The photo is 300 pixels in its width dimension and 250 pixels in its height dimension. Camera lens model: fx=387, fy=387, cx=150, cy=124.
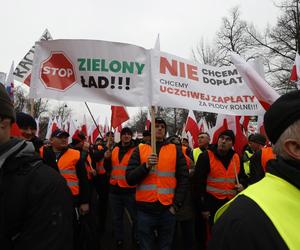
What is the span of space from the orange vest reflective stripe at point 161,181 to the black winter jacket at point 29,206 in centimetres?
298

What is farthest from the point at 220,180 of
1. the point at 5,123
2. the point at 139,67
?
the point at 5,123

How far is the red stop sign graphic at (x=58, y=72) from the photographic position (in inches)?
192

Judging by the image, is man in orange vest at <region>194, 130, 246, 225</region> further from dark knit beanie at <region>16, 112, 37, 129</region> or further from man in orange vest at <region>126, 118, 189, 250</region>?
dark knit beanie at <region>16, 112, 37, 129</region>

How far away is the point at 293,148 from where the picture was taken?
1530 mm

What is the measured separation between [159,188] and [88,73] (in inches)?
67.4

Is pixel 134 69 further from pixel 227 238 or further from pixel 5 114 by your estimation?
pixel 227 238

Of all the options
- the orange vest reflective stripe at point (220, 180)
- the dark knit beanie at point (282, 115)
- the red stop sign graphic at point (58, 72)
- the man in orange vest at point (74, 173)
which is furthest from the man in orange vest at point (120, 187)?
the dark knit beanie at point (282, 115)

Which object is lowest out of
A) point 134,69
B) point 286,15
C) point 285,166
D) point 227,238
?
point 227,238

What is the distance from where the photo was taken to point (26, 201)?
1771 millimetres

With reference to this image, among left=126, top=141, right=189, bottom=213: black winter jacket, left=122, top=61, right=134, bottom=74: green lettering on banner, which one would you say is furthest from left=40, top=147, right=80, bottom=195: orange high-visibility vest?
left=122, top=61, right=134, bottom=74: green lettering on banner

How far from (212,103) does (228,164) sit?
36.5 inches

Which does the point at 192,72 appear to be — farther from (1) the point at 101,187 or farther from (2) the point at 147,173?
(1) the point at 101,187

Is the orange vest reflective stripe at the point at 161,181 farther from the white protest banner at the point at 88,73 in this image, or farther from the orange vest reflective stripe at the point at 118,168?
the orange vest reflective stripe at the point at 118,168

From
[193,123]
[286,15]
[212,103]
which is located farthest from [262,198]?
Result: [286,15]
